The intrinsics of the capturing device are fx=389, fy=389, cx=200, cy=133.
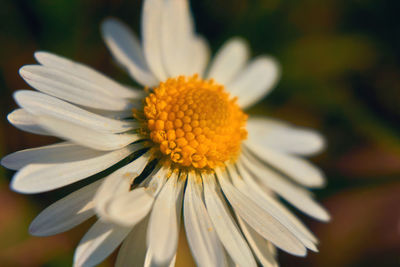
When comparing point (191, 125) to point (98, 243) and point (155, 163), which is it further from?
point (98, 243)

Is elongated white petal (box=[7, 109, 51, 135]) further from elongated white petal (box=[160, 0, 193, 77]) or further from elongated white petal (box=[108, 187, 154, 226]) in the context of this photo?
elongated white petal (box=[160, 0, 193, 77])

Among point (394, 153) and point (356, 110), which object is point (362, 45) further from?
point (394, 153)

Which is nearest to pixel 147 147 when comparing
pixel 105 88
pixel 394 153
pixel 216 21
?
pixel 105 88

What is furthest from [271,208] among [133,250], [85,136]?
[85,136]

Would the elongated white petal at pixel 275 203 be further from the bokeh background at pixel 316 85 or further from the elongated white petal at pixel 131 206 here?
the bokeh background at pixel 316 85

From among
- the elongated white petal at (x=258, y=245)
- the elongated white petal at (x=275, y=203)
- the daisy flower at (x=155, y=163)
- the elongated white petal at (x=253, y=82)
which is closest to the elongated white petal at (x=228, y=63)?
the elongated white petal at (x=253, y=82)

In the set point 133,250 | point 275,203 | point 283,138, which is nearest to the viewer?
point 133,250
